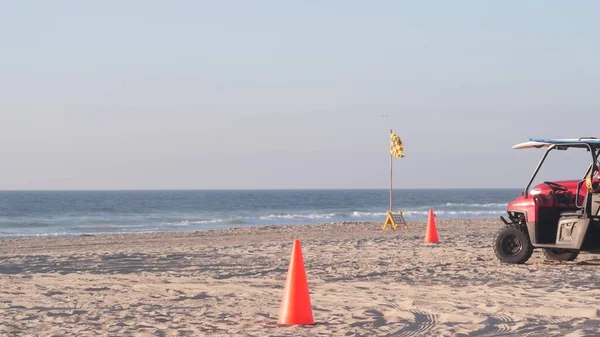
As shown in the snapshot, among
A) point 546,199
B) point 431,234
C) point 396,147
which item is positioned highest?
point 396,147

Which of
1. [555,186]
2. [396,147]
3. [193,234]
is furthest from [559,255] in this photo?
[193,234]

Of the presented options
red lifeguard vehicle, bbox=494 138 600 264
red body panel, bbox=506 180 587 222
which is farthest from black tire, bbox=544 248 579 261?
red body panel, bbox=506 180 587 222

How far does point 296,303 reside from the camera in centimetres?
791

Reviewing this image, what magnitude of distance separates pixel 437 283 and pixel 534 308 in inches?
94.2

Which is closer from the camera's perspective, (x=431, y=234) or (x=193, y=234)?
(x=431, y=234)

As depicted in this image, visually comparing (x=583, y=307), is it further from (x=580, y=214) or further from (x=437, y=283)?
(x=580, y=214)

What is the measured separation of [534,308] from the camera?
870 cm

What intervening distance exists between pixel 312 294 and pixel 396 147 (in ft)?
46.7

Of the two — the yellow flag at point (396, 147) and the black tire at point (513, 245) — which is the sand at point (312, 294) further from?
the yellow flag at point (396, 147)

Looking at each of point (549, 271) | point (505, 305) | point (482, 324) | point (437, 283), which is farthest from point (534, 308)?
point (549, 271)

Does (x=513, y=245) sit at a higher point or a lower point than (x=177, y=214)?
higher

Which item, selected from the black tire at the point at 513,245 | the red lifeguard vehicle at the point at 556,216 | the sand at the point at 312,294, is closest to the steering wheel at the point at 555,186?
the red lifeguard vehicle at the point at 556,216

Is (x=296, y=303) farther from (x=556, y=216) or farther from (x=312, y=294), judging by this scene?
(x=556, y=216)

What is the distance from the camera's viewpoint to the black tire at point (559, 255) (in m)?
13.8
